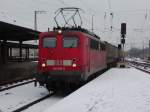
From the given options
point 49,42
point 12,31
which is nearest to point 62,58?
point 49,42

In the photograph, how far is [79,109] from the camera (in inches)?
376

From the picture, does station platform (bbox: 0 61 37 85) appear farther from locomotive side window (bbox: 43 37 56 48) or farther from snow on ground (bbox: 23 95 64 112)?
snow on ground (bbox: 23 95 64 112)

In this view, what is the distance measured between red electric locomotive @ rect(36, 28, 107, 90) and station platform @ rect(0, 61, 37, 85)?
479cm

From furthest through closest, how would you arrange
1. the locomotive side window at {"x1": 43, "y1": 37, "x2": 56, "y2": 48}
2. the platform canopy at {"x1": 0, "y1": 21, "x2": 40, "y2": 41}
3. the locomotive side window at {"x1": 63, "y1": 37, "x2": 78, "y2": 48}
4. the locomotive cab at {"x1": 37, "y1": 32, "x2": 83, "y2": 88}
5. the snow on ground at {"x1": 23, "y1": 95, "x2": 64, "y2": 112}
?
the platform canopy at {"x1": 0, "y1": 21, "x2": 40, "y2": 41} → the locomotive side window at {"x1": 43, "y1": 37, "x2": 56, "y2": 48} → the locomotive side window at {"x1": 63, "y1": 37, "x2": 78, "y2": 48} → the locomotive cab at {"x1": 37, "y1": 32, "x2": 83, "y2": 88} → the snow on ground at {"x1": 23, "y1": 95, "x2": 64, "y2": 112}

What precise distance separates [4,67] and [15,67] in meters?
1.86

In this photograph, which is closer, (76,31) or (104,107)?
(104,107)

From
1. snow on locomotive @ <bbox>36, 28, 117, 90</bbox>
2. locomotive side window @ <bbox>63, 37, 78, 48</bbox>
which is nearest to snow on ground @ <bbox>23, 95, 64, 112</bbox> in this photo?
snow on locomotive @ <bbox>36, 28, 117, 90</bbox>

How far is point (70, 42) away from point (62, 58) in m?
0.85

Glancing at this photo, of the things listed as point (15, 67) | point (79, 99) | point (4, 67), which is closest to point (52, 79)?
point (79, 99)

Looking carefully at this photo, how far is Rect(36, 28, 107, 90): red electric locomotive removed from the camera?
1506cm

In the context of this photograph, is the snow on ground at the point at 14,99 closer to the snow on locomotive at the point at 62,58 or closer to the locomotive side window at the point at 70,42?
the snow on locomotive at the point at 62,58

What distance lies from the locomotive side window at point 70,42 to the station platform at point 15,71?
547cm

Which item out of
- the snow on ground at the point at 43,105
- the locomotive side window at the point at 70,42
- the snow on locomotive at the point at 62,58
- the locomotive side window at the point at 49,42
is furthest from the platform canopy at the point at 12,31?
the snow on ground at the point at 43,105

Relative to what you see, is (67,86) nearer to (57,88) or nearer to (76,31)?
(57,88)
